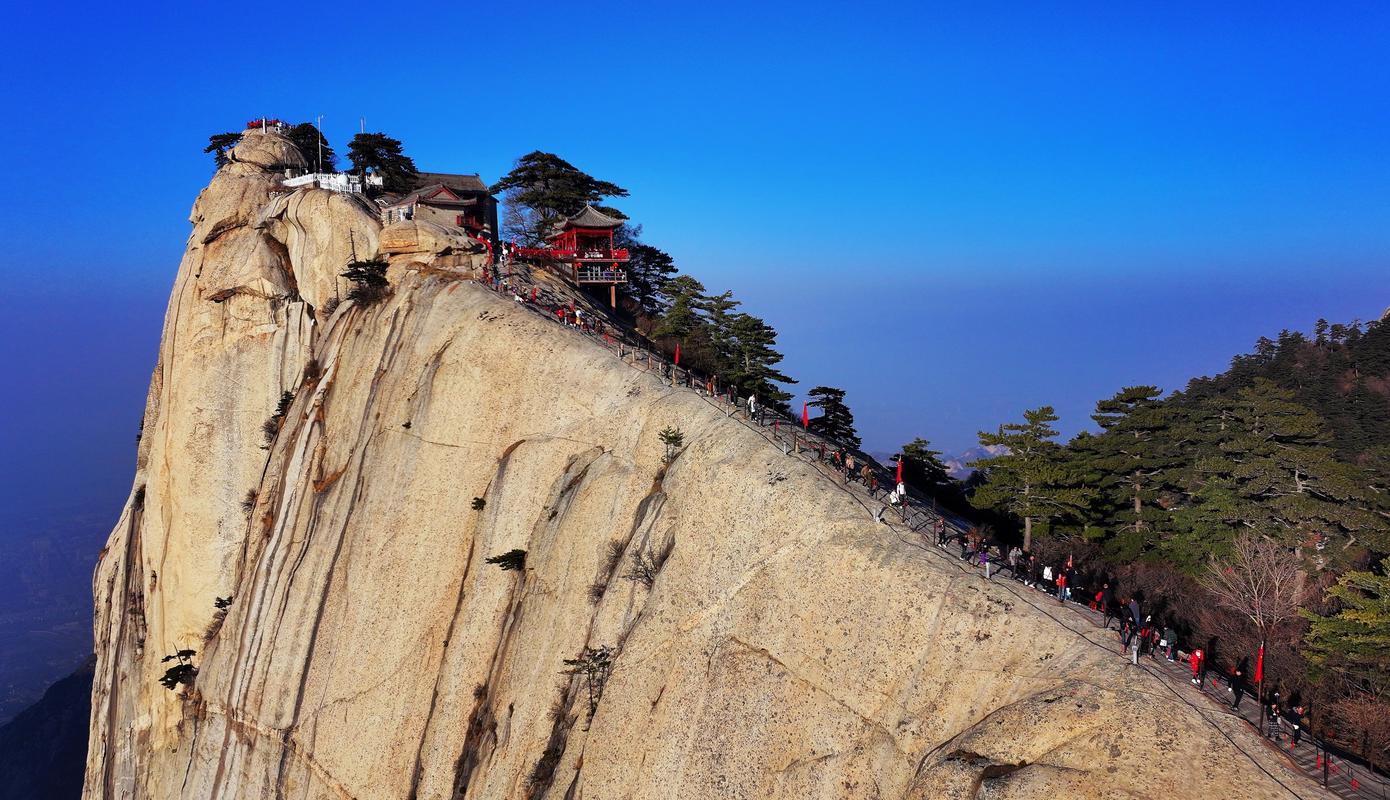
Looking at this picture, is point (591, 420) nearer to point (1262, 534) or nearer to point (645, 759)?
point (645, 759)

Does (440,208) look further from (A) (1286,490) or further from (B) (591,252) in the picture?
(A) (1286,490)

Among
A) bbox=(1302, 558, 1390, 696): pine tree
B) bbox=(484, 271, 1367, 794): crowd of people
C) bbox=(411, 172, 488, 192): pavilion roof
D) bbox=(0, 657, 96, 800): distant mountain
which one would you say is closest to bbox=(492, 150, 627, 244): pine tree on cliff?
bbox=(411, 172, 488, 192): pavilion roof

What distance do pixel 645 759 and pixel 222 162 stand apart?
6954cm

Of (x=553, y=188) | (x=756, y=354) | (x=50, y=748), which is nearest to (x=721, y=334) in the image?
(x=756, y=354)

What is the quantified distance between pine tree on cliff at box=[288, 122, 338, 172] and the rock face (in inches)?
226

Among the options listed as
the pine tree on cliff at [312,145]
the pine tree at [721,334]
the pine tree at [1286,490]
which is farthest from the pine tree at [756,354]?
the pine tree on cliff at [312,145]

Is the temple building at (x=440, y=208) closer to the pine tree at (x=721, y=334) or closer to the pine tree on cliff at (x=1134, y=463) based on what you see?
the pine tree at (x=721, y=334)

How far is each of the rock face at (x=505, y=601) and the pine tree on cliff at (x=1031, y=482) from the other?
17.6 metres

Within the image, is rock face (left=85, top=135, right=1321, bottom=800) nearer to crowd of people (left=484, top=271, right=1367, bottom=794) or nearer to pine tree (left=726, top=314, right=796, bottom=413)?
crowd of people (left=484, top=271, right=1367, bottom=794)

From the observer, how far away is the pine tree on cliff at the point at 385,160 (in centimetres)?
7419

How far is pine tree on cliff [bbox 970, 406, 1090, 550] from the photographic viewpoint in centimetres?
4341

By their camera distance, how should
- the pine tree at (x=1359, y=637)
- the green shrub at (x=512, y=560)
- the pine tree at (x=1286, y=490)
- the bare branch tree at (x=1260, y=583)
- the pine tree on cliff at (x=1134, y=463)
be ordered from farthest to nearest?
1. the pine tree on cliff at (x=1134, y=463)
2. the pine tree at (x=1286, y=490)
3. the green shrub at (x=512, y=560)
4. the bare branch tree at (x=1260, y=583)
5. the pine tree at (x=1359, y=637)

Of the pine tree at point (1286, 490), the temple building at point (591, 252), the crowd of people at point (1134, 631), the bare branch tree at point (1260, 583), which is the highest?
the temple building at point (591, 252)

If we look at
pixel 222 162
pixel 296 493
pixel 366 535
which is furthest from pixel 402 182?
pixel 366 535
